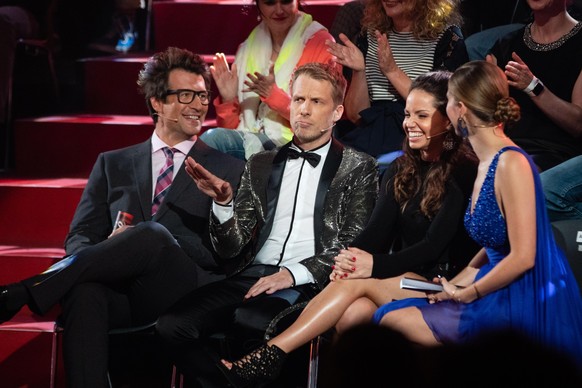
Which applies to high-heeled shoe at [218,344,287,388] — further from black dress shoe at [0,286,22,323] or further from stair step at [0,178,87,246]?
Result: stair step at [0,178,87,246]

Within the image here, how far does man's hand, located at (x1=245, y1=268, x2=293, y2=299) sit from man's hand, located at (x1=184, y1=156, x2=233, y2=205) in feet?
1.14

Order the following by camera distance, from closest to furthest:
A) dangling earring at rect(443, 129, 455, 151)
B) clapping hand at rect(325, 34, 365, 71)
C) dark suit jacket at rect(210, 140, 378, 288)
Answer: dangling earring at rect(443, 129, 455, 151)
dark suit jacket at rect(210, 140, 378, 288)
clapping hand at rect(325, 34, 365, 71)

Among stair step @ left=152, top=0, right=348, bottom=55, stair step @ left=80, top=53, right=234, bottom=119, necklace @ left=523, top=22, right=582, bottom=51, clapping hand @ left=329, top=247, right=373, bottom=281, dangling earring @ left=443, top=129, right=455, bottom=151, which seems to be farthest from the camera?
stair step @ left=152, top=0, right=348, bottom=55

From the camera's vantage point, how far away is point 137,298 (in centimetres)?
330

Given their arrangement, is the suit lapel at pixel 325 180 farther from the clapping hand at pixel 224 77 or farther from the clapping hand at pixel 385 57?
the clapping hand at pixel 224 77

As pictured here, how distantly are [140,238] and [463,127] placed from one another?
1.20 meters

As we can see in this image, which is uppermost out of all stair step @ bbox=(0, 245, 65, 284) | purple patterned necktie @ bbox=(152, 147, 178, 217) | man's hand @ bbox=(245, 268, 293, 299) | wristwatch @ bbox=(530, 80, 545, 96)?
wristwatch @ bbox=(530, 80, 545, 96)

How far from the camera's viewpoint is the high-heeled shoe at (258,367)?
2932mm

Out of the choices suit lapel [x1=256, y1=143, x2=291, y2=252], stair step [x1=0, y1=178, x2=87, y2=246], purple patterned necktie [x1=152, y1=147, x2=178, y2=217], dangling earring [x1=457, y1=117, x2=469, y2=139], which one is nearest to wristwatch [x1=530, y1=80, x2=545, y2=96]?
dangling earring [x1=457, y1=117, x2=469, y2=139]

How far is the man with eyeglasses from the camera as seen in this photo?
10.2 ft

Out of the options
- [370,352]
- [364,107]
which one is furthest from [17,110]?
[370,352]

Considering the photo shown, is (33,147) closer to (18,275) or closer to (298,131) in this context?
(18,275)

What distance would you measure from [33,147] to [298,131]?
1791 mm

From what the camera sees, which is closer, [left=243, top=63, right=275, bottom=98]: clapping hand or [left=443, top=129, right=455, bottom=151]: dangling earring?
[left=443, top=129, right=455, bottom=151]: dangling earring
